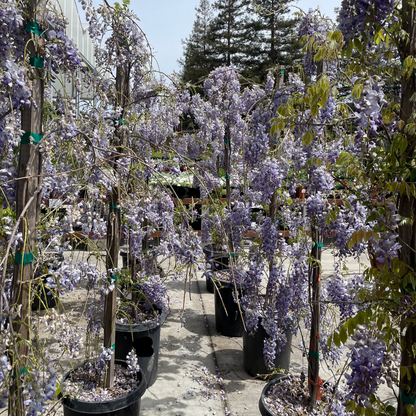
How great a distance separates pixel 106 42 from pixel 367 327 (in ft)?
Answer: 6.42

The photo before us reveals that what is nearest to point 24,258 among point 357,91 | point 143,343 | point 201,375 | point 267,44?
point 357,91

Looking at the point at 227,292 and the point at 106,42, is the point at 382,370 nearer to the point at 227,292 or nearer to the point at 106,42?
the point at 106,42

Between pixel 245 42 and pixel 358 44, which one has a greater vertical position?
pixel 245 42

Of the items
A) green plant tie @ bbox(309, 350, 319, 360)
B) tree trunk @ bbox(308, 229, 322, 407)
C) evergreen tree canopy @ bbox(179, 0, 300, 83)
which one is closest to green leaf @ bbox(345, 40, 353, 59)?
tree trunk @ bbox(308, 229, 322, 407)

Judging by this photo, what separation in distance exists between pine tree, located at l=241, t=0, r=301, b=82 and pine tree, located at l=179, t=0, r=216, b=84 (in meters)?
2.48

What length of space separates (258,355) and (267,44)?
71.4 ft

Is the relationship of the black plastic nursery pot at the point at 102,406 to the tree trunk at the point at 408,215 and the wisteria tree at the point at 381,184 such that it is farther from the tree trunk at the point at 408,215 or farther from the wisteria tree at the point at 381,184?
the tree trunk at the point at 408,215

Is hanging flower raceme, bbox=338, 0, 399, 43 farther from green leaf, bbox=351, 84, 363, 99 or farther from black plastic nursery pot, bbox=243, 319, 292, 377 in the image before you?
black plastic nursery pot, bbox=243, 319, 292, 377

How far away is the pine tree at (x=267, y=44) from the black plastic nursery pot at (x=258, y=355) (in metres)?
19.5

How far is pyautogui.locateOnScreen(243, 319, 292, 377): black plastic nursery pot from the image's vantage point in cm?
282

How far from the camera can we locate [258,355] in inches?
113

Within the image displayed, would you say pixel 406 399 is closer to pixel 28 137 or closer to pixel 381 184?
pixel 381 184

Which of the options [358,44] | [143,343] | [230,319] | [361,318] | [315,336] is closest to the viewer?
[361,318]

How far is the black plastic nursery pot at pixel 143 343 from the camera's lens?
272cm
